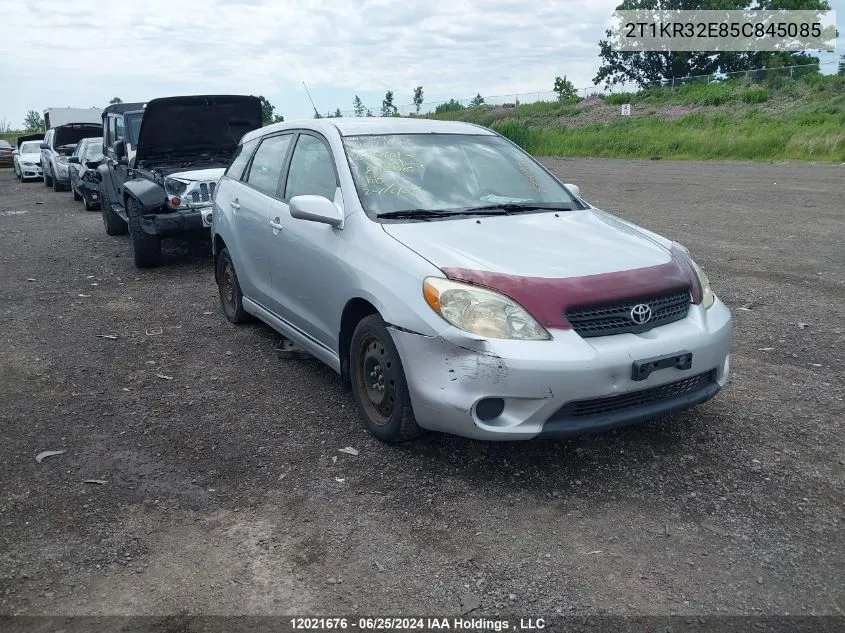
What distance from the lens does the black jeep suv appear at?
9.24m

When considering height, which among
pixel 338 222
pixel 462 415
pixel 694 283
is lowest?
pixel 462 415

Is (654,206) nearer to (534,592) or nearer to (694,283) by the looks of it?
(694,283)

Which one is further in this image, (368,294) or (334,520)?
(368,294)

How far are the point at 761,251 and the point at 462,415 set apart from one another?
7.43 metres

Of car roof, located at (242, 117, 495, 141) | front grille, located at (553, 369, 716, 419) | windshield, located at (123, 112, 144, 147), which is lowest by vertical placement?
front grille, located at (553, 369, 716, 419)

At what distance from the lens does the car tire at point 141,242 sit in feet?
30.7

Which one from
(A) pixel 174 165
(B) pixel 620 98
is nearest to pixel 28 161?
(A) pixel 174 165

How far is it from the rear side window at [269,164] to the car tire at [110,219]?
6746mm

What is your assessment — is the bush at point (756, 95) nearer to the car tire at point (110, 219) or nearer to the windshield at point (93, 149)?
the windshield at point (93, 149)

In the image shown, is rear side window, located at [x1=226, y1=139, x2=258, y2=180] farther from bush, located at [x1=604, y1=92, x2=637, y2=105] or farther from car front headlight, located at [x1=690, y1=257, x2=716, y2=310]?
bush, located at [x1=604, y1=92, x2=637, y2=105]

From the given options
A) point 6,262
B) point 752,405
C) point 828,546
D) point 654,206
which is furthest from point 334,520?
point 654,206

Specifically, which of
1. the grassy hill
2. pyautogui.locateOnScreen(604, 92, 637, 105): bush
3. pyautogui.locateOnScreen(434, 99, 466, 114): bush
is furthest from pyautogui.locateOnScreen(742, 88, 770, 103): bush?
pyautogui.locateOnScreen(434, 99, 466, 114): bush

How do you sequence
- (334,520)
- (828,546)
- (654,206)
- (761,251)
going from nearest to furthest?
(828,546) → (334,520) → (761,251) → (654,206)

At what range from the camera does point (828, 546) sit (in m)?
3.26
